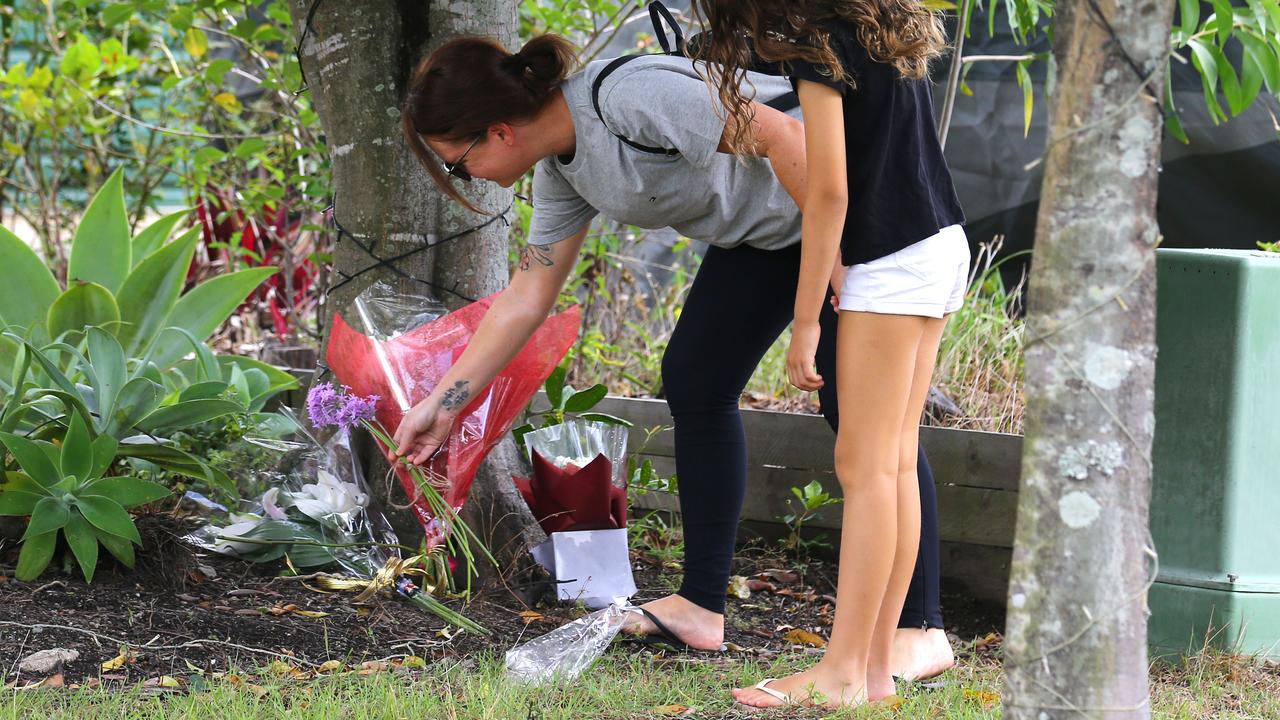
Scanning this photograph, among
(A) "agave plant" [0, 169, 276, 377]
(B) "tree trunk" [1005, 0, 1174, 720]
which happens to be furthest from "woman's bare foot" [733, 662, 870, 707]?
(A) "agave plant" [0, 169, 276, 377]

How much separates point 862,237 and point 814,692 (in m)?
0.87

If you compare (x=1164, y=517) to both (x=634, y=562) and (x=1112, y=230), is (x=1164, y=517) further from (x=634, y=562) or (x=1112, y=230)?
(x=1112, y=230)

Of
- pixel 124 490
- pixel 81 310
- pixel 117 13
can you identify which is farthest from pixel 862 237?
pixel 117 13

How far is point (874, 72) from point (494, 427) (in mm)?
1215

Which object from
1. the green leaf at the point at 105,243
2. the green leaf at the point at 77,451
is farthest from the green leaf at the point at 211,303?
the green leaf at the point at 77,451

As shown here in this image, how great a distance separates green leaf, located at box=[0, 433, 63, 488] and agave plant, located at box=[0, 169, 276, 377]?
19.0 inches

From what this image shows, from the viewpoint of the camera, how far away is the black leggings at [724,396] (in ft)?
8.70

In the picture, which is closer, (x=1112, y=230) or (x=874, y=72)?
(x=1112, y=230)

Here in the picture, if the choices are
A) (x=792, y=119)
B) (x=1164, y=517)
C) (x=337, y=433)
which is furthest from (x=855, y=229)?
(x=337, y=433)

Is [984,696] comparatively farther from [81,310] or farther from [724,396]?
[81,310]

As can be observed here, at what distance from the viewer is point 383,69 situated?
3166mm

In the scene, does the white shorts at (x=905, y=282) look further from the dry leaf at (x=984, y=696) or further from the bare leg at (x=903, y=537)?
the dry leaf at (x=984, y=696)

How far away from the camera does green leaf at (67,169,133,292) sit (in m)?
3.41

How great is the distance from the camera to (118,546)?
9.07 feet
